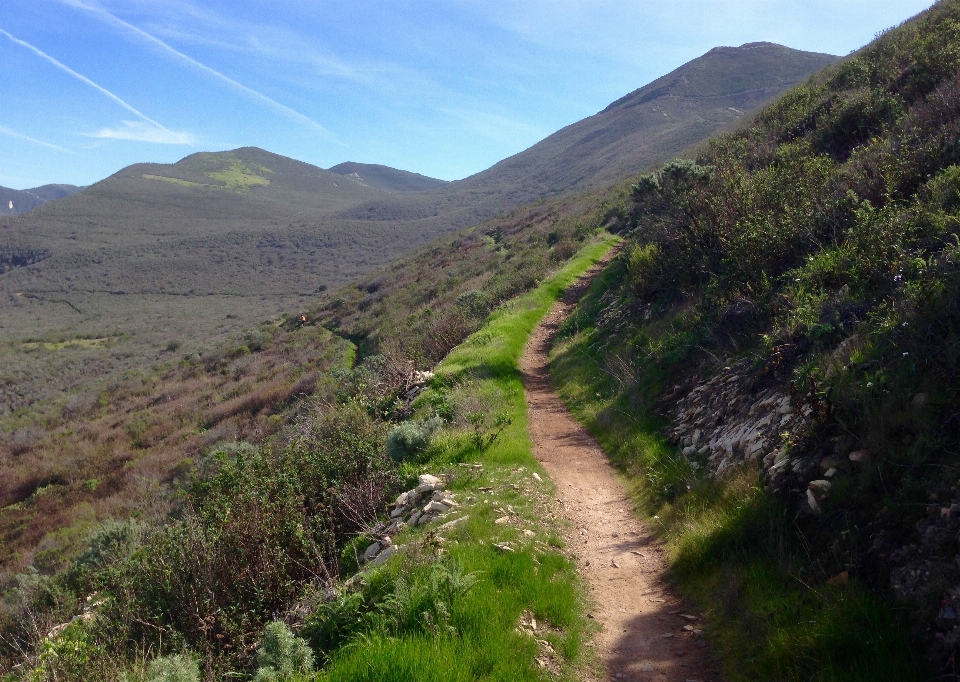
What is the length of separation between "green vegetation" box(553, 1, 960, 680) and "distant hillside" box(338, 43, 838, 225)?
194 ft

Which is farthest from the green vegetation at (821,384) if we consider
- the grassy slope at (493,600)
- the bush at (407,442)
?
the bush at (407,442)

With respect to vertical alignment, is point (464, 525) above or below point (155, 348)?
below

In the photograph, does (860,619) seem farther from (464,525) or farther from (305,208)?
(305,208)

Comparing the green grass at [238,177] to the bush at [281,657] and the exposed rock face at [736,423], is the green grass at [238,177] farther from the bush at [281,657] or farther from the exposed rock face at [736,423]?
the bush at [281,657]

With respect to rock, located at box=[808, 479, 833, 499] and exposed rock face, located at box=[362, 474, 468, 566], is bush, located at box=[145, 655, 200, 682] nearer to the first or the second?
exposed rock face, located at box=[362, 474, 468, 566]

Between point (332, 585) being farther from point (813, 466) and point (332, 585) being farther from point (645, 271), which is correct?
point (645, 271)

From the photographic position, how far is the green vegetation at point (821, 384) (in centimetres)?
308

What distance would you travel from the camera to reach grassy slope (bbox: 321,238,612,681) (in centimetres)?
329

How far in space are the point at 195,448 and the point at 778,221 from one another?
59.5ft

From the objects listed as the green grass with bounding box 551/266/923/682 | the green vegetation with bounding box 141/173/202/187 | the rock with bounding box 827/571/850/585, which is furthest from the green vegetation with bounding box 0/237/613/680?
the green vegetation with bounding box 141/173/202/187

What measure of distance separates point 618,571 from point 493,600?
4.73 ft

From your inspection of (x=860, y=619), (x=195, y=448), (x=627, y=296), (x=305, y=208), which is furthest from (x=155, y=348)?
(x=305, y=208)

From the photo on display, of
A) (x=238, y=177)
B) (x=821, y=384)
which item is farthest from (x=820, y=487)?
(x=238, y=177)

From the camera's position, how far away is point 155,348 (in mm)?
47656
